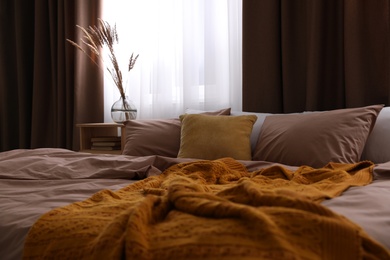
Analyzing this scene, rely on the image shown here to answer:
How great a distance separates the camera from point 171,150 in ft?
8.43

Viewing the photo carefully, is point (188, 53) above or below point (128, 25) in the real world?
below

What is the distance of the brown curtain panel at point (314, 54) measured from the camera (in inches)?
107

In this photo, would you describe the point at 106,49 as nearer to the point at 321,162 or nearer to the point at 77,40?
the point at 77,40

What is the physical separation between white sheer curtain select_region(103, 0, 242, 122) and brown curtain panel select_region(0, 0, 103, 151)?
0.20m

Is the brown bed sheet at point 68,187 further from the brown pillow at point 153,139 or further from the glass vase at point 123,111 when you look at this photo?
the glass vase at point 123,111

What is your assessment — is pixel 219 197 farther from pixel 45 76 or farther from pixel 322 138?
pixel 45 76

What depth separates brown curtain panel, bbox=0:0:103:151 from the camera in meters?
3.99

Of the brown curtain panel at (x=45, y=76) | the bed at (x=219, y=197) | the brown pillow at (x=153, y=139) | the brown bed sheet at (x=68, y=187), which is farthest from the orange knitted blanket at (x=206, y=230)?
the brown curtain panel at (x=45, y=76)

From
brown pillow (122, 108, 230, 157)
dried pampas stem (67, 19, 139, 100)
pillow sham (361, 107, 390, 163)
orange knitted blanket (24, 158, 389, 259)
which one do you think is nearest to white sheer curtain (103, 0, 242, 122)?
dried pampas stem (67, 19, 139, 100)

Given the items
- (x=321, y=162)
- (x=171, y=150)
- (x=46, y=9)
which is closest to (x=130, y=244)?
(x=321, y=162)

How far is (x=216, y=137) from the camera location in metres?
2.34

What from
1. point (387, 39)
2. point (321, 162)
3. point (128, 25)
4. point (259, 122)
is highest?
point (128, 25)

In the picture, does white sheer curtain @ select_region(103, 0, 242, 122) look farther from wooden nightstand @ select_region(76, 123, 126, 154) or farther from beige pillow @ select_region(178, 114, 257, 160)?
beige pillow @ select_region(178, 114, 257, 160)

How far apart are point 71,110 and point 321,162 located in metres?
2.66
